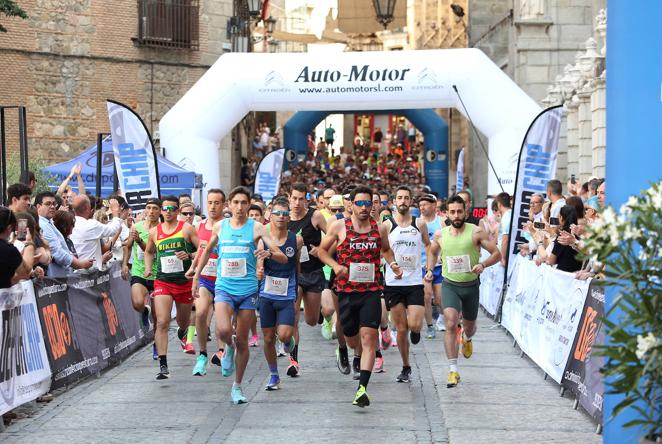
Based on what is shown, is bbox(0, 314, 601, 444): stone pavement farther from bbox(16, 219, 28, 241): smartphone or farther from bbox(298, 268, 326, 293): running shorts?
bbox(16, 219, 28, 241): smartphone

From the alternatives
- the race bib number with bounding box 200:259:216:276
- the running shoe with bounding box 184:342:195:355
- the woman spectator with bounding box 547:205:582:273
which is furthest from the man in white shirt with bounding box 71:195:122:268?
the woman spectator with bounding box 547:205:582:273

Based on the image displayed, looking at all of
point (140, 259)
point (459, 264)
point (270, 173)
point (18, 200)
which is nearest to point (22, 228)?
point (18, 200)

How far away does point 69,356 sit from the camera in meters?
11.8

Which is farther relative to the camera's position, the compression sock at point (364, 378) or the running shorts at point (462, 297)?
the running shorts at point (462, 297)

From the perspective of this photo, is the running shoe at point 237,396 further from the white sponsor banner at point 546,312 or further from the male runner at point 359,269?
the white sponsor banner at point 546,312

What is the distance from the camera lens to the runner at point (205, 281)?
12617mm

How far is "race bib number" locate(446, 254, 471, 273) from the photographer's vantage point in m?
12.5

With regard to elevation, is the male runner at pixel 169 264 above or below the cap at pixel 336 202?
below

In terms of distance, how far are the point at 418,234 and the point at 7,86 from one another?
2046 centimetres

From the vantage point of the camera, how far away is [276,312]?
11.8 meters

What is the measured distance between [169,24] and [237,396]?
80.2 ft

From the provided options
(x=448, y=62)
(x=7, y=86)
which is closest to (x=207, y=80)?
(x=448, y=62)

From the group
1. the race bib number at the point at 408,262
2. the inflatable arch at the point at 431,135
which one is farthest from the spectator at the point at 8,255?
the inflatable arch at the point at 431,135

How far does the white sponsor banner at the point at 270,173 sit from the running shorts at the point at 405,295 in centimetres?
1800
